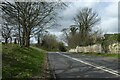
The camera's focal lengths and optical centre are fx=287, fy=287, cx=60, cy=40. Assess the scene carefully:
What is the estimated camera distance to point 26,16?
3894cm

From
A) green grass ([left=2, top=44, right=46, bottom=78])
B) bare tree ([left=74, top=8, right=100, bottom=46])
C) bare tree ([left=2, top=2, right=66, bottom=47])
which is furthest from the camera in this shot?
bare tree ([left=74, top=8, right=100, bottom=46])

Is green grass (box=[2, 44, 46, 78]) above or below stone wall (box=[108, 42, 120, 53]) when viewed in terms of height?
below

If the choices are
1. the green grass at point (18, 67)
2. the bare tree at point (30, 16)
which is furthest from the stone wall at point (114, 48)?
the green grass at point (18, 67)

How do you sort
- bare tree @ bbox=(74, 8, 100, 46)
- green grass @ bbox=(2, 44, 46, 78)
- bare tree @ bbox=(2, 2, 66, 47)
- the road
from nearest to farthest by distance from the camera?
green grass @ bbox=(2, 44, 46, 78) → the road → bare tree @ bbox=(2, 2, 66, 47) → bare tree @ bbox=(74, 8, 100, 46)

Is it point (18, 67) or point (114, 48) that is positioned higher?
point (114, 48)

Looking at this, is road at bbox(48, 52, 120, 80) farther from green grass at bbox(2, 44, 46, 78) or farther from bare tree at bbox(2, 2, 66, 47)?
bare tree at bbox(2, 2, 66, 47)

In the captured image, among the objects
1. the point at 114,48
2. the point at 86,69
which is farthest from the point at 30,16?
the point at 86,69

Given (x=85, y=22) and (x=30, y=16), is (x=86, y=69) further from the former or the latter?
(x=85, y=22)

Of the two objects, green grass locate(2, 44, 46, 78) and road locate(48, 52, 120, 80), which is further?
road locate(48, 52, 120, 80)

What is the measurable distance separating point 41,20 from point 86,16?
35236 mm

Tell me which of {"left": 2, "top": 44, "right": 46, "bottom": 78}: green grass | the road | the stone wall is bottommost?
the road

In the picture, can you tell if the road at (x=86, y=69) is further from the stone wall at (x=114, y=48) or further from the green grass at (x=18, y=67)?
the stone wall at (x=114, y=48)

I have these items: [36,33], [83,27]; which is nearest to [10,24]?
[36,33]

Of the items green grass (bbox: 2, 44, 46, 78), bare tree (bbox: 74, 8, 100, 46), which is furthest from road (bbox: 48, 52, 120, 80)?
bare tree (bbox: 74, 8, 100, 46)
